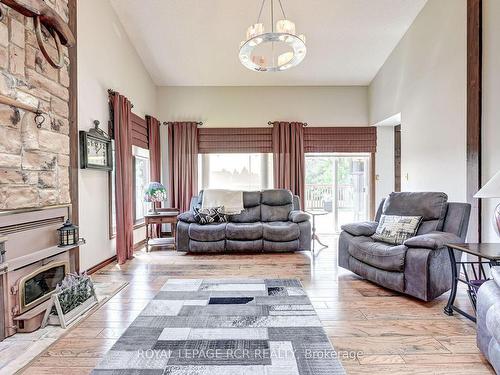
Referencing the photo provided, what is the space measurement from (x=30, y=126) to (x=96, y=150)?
114cm

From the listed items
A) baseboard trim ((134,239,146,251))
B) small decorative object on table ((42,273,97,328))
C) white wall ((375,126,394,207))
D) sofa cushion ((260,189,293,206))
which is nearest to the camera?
small decorative object on table ((42,273,97,328))

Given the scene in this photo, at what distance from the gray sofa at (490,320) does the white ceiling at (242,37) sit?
12.2ft

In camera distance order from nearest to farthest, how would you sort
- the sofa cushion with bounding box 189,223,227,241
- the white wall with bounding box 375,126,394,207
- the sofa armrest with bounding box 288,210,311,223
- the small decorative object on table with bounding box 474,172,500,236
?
the small decorative object on table with bounding box 474,172,500,236, the sofa cushion with bounding box 189,223,227,241, the sofa armrest with bounding box 288,210,311,223, the white wall with bounding box 375,126,394,207

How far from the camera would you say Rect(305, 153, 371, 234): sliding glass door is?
596cm

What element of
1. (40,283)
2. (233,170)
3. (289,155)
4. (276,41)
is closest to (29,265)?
(40,283)

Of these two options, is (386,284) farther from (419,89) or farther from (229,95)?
(229,95)

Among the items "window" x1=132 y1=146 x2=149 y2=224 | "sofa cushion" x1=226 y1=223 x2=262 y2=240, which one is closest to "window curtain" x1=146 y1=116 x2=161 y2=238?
"window" x1=132 y1=146 x2=149 y2=224

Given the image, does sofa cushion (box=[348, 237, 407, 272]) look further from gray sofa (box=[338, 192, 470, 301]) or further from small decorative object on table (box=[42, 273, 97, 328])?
small decorative object on table (box=[42, 273, 97, 328])

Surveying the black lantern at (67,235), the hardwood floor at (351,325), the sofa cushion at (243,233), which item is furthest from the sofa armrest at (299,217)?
the black lantern at (67,235)

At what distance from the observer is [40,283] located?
247 cm

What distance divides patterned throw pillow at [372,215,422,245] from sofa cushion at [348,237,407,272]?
3.2 inches

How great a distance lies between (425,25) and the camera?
3.91 metres

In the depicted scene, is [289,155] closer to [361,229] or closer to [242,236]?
[242,236]

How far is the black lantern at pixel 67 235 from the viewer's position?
8.75ft
